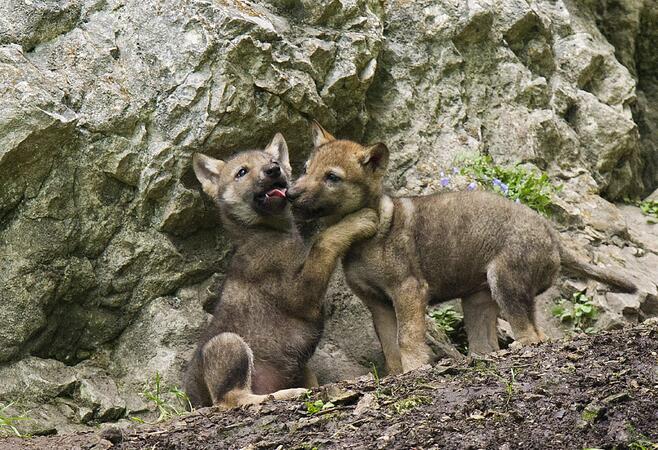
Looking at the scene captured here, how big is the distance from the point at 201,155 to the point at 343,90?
176 cm

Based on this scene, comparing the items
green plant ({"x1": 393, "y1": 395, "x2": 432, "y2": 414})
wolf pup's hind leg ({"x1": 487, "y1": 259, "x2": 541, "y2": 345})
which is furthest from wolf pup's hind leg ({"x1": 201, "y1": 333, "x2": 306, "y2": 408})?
wolf pup's hind leg ({"x1": 487, "y1": 259, "x2": 541, "y2": 345})

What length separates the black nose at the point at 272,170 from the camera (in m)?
8.62

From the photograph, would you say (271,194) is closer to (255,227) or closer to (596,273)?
(255,227)

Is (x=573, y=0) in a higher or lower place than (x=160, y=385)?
higher

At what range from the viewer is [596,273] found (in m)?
8.54

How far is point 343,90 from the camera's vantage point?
9664 millimetres

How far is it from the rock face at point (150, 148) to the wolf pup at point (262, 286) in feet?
1.44

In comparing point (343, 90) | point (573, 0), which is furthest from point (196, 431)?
point (573, 0)

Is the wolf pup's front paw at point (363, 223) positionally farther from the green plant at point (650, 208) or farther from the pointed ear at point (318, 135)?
the green plant at point (650, 208)

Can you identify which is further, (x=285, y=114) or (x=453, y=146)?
(x=453, y=146)

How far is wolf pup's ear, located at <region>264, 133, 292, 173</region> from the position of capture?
29.8ft

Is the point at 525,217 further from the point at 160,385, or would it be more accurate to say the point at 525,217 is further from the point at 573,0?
the point at 573,0

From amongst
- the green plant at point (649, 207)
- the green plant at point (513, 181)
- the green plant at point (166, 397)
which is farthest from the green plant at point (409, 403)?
the green plant at point (649, 207)

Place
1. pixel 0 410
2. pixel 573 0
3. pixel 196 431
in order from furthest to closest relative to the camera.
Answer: pixel 573 0
pixel 0 410
pixel 196 431
